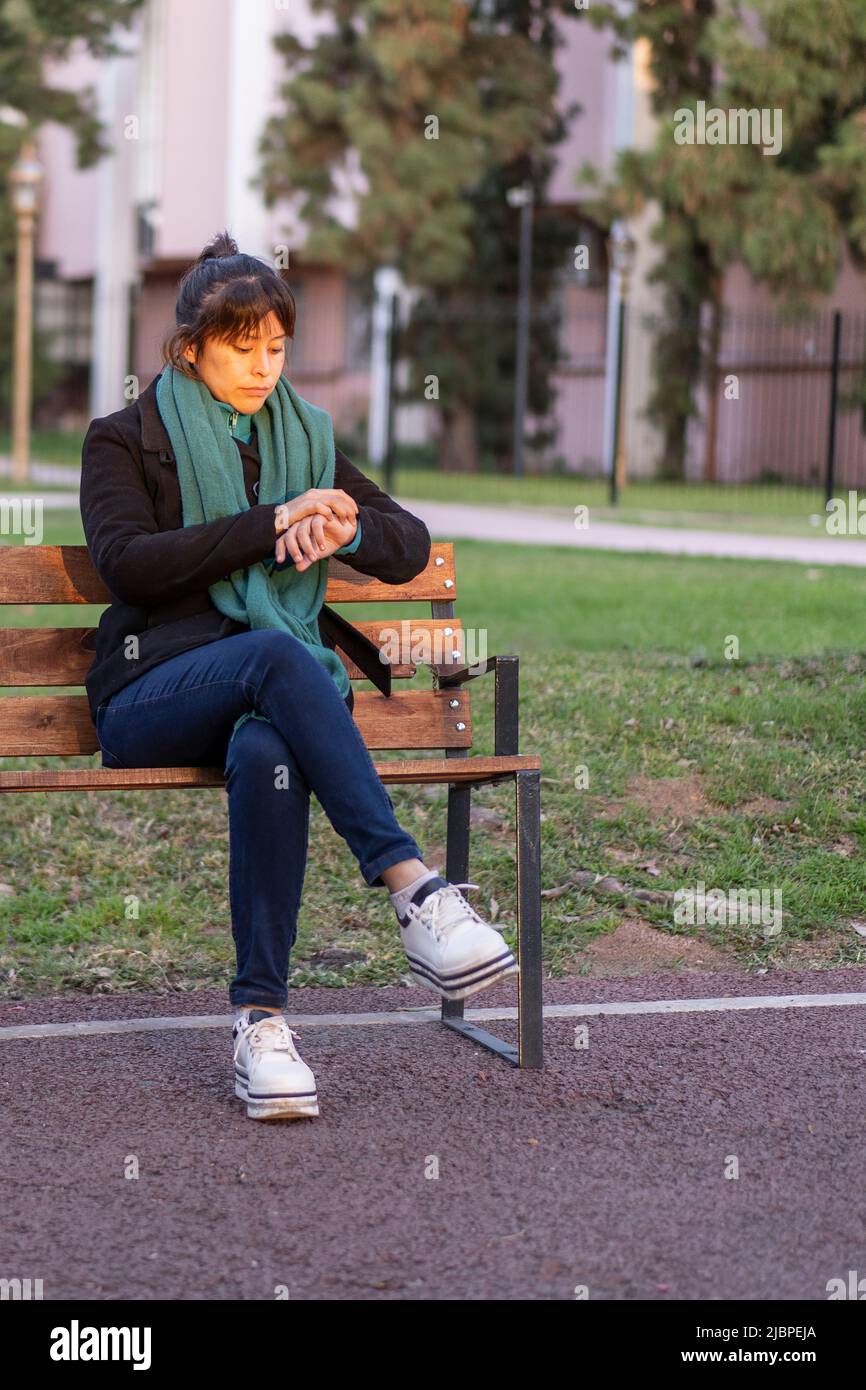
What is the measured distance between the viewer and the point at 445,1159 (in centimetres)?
359

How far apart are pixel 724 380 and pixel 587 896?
76.1ft

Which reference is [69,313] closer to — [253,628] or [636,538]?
[636,538]

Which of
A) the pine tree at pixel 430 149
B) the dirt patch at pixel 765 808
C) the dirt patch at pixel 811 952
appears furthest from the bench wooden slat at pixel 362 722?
the pine tree at pixel 430 149

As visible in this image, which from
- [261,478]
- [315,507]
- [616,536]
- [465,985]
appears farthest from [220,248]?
[616,536]

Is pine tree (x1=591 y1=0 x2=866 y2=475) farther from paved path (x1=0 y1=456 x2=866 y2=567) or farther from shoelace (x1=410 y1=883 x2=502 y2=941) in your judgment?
shoelace (x1=410 y1=883 x2=502 y2=941)

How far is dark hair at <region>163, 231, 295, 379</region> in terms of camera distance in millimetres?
4043

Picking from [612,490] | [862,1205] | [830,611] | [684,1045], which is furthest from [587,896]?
[612,490]

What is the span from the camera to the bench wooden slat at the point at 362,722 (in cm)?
427

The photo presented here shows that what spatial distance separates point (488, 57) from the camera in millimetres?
28484

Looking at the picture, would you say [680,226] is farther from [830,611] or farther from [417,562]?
[417,562]

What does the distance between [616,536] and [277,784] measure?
11656mm

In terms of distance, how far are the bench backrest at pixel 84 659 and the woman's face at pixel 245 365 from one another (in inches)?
19.4

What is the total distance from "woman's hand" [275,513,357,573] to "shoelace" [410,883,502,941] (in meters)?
0.74
